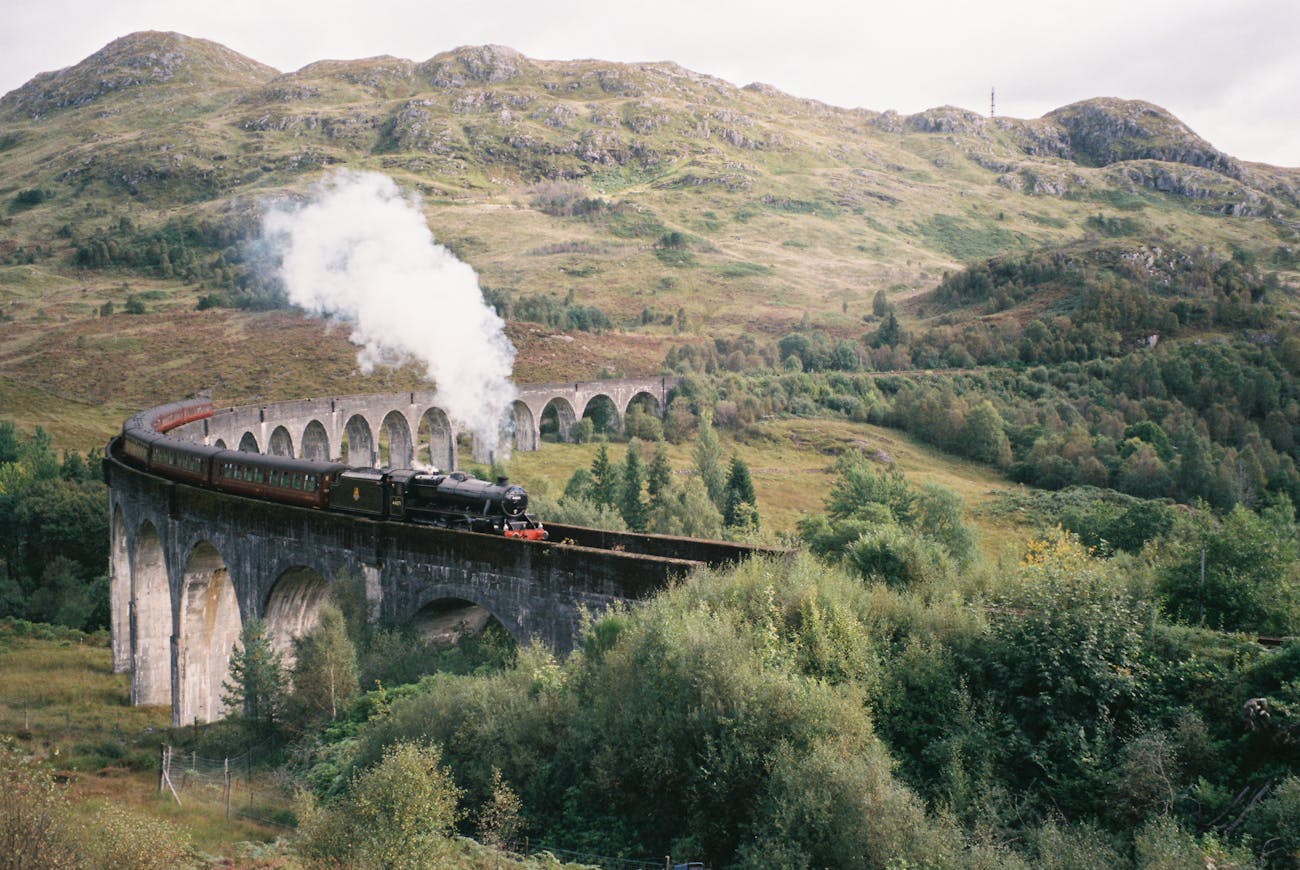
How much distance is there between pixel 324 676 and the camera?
2177cm

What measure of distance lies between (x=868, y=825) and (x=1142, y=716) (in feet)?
18.1

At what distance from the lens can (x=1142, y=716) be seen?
45.6 feet

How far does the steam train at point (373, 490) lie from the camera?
23328mm

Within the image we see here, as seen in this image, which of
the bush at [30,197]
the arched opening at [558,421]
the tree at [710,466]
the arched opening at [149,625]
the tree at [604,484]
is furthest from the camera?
the bush at [30,197]

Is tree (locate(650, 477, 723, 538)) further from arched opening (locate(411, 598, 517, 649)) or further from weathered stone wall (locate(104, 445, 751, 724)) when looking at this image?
weathered stone wall (locate(104, 445, 751, 724))

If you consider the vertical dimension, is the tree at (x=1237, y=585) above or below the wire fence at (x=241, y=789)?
above

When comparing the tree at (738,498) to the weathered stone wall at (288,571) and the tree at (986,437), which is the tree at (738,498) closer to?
the weathered stone wall at (288,571)

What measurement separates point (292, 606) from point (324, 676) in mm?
6565

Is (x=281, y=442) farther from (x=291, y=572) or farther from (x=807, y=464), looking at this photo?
(x=807, y=464)

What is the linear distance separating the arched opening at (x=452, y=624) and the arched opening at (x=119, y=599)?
17.7 m

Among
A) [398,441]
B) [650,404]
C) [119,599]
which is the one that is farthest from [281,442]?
[650,404]

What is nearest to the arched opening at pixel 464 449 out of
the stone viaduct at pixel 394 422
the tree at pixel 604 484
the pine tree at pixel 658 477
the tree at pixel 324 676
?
the stone viaduct at pixel 394 422

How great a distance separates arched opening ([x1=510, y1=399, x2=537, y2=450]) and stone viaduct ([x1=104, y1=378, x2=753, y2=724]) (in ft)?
126

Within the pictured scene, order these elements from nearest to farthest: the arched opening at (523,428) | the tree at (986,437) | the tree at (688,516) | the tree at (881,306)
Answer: the tree at (688,516), the arched opening at (523,428), the tree at (986,437), the tree at (881,306)
